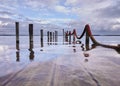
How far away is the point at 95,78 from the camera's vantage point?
8.93m

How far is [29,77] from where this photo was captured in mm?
9164

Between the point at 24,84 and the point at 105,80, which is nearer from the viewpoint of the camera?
the point at 24,84

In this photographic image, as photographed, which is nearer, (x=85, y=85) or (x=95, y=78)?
(x=85, y=85)

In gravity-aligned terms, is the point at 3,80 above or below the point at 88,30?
below

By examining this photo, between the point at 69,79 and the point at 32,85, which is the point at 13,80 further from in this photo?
the point at 69,79

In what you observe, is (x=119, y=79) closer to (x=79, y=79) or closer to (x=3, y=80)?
(x=79, y=79)

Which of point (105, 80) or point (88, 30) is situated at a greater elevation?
point (88, 30)

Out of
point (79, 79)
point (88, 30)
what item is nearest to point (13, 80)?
point (79, 79)

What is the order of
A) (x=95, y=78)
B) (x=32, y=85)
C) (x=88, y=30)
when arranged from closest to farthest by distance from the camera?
1. (x=32, y=85)
2. (x=95, y=78)
3. (x=88, y=30)

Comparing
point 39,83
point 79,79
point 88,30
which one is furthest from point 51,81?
point 88,30

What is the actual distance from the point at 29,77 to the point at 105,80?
2.73m

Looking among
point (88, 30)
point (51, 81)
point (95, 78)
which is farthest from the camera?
point (88, 30)

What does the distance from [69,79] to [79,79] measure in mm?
349

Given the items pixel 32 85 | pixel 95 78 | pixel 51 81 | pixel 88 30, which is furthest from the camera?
pixel 88 30
